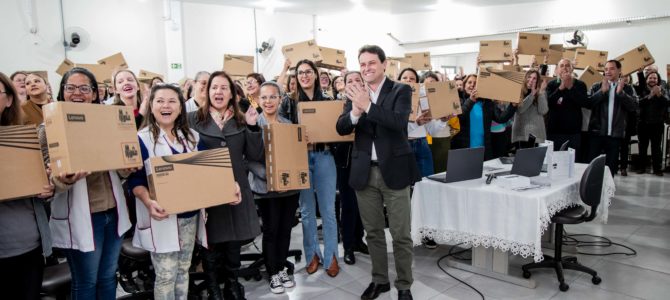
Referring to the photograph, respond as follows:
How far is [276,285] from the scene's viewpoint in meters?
2.89

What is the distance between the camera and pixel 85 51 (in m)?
7.05

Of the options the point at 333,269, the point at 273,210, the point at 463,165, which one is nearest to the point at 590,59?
the point at 463,165

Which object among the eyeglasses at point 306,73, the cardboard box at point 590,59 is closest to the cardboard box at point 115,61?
the eyeglasses at point 306,73

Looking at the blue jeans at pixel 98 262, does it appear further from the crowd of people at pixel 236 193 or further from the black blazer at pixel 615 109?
the black blazer at pixel 615 109

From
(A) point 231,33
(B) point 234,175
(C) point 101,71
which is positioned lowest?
(B) point 234,175

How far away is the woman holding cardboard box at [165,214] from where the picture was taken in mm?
2021

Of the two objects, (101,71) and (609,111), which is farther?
(609,111)

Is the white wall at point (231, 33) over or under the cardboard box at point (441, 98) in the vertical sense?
over

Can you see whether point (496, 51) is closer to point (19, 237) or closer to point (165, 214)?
point (165, 214)

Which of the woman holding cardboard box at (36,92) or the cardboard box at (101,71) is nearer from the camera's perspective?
the woman holding cardboard box at (36,92)

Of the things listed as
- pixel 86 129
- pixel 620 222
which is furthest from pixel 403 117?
pixel 620 222

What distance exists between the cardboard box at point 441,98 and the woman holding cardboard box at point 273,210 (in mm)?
1152

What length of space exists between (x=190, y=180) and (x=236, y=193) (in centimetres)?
27

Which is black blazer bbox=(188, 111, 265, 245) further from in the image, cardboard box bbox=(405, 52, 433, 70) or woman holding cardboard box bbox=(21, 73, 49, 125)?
cardboard box bbox=(405, 52, 433, 70)
